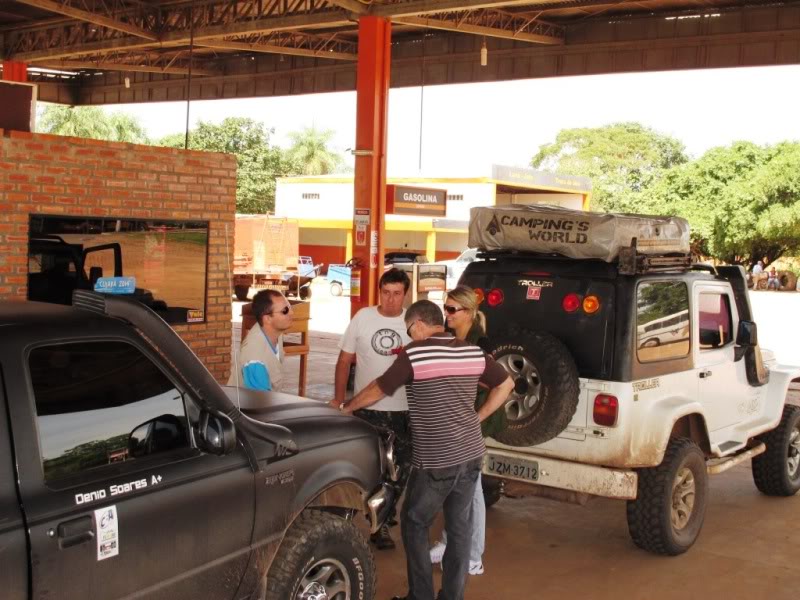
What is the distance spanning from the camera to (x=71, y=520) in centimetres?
314

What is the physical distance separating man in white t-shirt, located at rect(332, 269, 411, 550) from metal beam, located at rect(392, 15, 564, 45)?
468 inches

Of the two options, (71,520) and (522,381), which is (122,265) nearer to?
(522,381)

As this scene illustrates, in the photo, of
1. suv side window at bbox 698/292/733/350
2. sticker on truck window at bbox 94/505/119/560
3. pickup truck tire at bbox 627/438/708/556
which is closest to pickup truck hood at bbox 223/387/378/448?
sticker on truck window at bbox 94/505/119/560

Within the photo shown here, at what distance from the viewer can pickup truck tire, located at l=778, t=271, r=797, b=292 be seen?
1924 inches

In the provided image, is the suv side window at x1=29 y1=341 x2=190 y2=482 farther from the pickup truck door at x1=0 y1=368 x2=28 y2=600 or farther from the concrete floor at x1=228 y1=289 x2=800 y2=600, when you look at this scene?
the concrete floor at x1=228 y1=289 x2=800 y2=600

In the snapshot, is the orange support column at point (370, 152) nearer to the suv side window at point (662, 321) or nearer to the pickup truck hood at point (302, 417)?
the suv side window at point (662, 321)

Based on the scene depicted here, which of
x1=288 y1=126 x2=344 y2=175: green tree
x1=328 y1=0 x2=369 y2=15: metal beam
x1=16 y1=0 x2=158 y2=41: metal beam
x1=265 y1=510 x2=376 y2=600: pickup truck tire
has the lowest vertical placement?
x1=265 y1=510 x2=376 y2=600: pickup truck tire

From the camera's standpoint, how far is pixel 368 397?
5.00 m

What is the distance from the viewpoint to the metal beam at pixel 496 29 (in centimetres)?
1766

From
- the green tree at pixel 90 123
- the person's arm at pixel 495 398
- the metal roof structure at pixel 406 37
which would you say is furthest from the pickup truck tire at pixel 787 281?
the person's arm at pixel 495 398

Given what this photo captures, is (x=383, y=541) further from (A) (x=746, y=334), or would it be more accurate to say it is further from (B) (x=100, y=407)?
(B) (x=100, y=407)

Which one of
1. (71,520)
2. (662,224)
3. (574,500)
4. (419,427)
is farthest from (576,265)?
(71,520)

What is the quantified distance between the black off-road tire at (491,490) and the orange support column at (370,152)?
Result: 847 cm

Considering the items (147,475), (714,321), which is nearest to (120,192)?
(714,321)
